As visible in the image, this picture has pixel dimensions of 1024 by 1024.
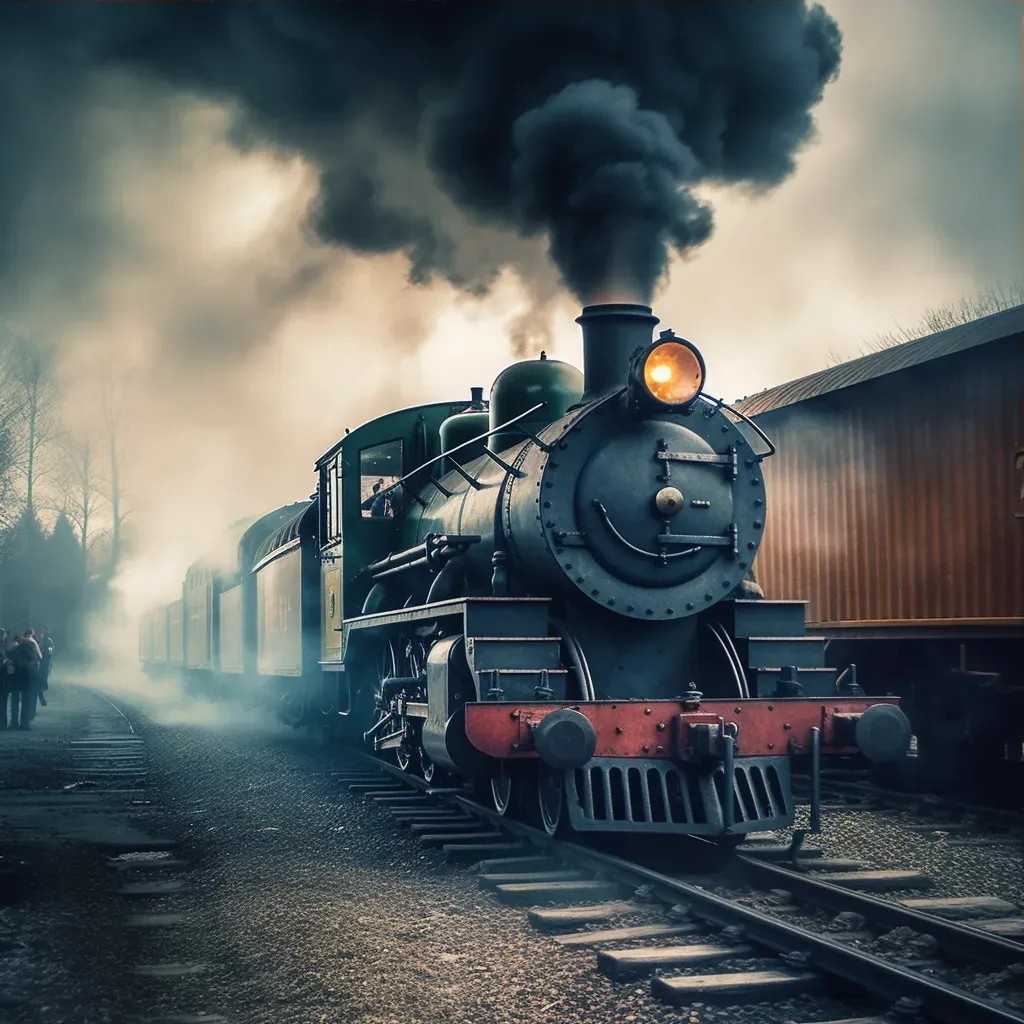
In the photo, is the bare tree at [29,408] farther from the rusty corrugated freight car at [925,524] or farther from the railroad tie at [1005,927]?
the railroad tie at [1005,927]

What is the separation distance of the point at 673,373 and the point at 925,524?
3713 millimetres

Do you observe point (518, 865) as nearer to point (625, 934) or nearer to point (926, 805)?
point (625, 934)

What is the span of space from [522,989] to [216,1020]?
990 millimetres

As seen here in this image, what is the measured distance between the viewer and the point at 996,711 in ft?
29.7

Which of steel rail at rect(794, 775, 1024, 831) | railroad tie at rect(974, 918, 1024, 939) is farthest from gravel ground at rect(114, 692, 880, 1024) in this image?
steel rail at rect(794, 775, 1024, 831)

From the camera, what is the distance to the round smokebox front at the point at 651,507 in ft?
21.9

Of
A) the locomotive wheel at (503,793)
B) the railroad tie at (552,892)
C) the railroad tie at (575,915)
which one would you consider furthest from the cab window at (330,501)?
the railroad tie at (575,915)

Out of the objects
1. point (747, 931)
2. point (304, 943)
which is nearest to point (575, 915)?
point (747, 931)

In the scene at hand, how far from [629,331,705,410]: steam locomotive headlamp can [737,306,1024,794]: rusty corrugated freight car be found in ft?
9.14

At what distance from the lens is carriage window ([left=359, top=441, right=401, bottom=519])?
10094 mm

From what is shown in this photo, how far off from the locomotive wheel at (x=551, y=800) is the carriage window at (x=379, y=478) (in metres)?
3.84

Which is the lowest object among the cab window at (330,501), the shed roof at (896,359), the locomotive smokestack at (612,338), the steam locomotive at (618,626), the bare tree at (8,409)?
the steam locomotive at (618,626)

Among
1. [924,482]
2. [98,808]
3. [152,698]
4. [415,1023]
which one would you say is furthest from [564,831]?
[152,698]

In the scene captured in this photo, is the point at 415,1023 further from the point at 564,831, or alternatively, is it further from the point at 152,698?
the point at 152,698
